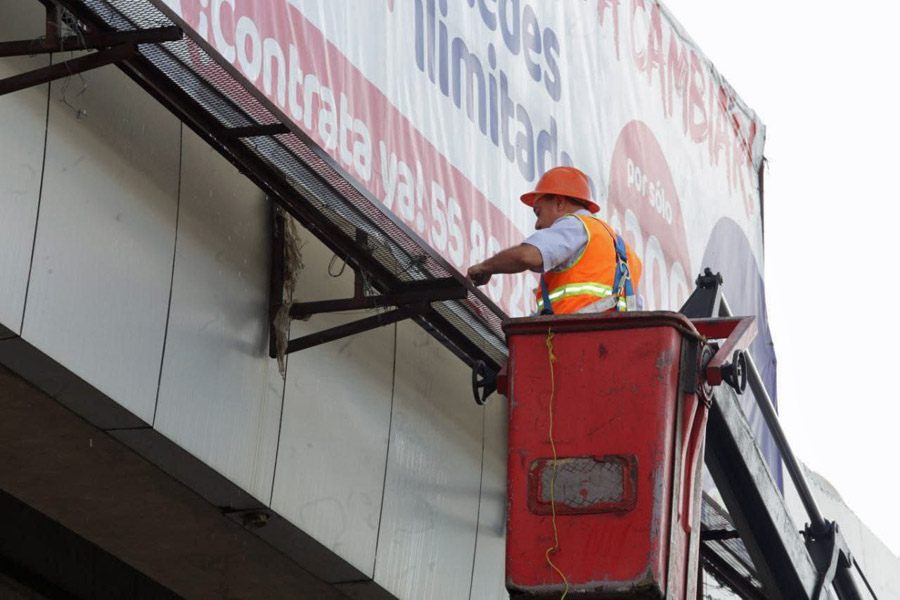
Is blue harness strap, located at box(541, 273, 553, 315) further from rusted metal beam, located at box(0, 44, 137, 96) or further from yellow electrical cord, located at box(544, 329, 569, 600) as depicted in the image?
rusted metal beam, located at box(0, 44, 137, 96)

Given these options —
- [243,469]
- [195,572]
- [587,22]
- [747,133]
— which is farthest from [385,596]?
[747,133]

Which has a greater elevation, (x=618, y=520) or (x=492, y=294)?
(x=492, y=294)

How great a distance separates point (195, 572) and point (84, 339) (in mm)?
3479

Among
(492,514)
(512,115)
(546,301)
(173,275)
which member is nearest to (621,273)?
(546,301)

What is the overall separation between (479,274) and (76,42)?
2419 millimetres

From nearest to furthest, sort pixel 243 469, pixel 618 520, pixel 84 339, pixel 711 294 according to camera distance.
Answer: pixel 618 520 < pixel 84 339 < pixel 243 469 < pixel 711 294

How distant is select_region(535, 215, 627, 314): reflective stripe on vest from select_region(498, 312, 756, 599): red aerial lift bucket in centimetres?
84

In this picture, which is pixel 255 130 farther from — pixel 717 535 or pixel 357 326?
pixel 717 535

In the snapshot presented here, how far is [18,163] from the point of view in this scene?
7652 millimetres

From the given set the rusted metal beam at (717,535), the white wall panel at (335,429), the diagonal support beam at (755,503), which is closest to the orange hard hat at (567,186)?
the diagonal support beam at (755,503)

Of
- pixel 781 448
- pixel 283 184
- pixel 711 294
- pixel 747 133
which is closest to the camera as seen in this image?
pixel 283 184

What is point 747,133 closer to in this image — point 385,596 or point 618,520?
point 385,596

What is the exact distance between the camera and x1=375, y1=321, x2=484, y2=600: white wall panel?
11.0 metres

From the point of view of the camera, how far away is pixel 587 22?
42.7 feet
